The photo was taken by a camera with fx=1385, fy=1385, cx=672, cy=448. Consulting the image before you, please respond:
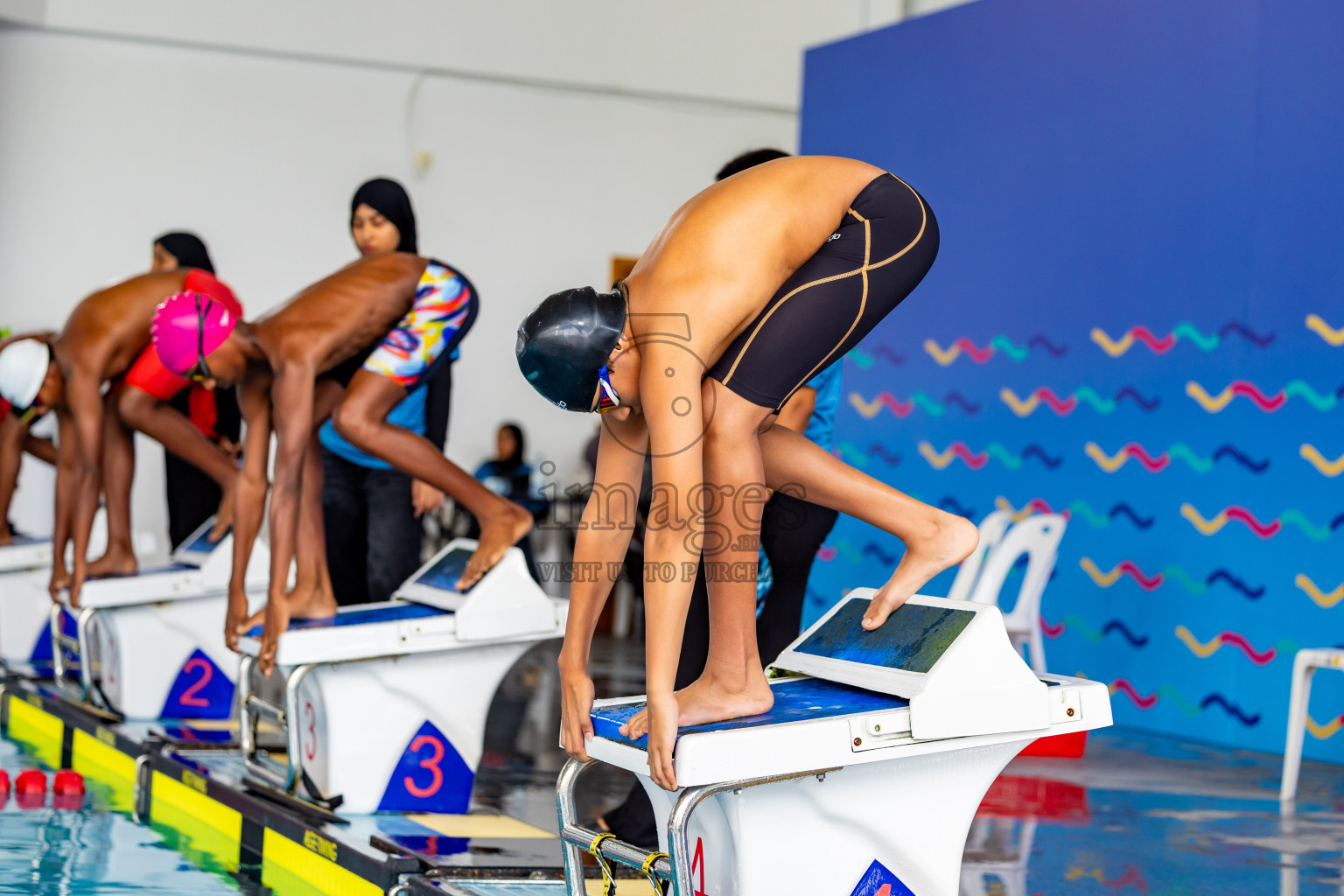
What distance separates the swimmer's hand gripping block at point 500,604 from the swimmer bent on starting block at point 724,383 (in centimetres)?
108

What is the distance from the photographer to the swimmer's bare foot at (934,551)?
2508 mm

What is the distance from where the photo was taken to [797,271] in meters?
2.55

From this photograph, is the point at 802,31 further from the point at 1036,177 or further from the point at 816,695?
the point at 816,695

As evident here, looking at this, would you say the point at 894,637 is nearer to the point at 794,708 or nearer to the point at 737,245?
the point at 794,708

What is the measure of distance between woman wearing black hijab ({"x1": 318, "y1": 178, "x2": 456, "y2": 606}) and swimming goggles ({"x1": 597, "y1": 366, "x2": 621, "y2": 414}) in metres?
1.94

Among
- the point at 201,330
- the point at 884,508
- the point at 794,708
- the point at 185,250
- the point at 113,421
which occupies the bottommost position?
the point at 794,708

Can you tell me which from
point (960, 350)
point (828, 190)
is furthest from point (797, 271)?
point (960, 350)

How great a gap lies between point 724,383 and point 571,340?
0.92ft

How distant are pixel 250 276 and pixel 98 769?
5.90m

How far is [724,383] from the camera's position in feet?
7.87

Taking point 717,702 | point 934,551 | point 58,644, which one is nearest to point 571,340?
point 717,702

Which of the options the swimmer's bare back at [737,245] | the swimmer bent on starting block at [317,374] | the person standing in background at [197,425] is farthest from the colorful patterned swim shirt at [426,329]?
the person standing in background at [197,425]

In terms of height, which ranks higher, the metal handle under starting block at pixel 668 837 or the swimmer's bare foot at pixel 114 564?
the swimmer's bare foot at pixel 114 564

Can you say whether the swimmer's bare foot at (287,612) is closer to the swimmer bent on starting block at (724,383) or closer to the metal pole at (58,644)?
the swimmer bent on starting block at (724,383)
